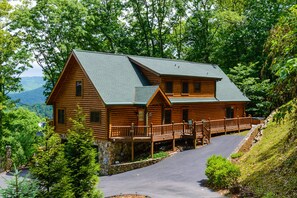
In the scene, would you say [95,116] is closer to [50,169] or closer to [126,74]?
[126,74]

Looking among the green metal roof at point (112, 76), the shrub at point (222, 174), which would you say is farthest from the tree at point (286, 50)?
the green metal roof at point (112, 76)

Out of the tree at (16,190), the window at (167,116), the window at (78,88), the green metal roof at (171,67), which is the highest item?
the green metal roof at (171,67)

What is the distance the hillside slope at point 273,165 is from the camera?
1276 centimetres

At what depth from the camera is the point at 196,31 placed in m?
51.2

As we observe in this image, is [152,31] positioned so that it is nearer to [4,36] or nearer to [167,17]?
[167,17]

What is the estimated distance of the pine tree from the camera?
10789 millimetres

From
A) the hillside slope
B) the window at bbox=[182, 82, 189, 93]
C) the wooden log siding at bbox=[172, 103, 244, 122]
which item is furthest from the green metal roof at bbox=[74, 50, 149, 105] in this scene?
the hillside slope

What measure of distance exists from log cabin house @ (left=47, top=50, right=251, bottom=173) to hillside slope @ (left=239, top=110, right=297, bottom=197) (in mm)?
8430

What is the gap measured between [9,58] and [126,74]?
46.8ft

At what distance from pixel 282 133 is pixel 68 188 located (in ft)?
44.0

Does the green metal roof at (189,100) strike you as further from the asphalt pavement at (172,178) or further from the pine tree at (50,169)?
the pine tree at (50,169)

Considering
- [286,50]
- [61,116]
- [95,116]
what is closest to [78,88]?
[95,116]

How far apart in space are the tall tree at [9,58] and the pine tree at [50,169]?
21967 millimetres

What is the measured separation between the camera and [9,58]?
34.5 meters
